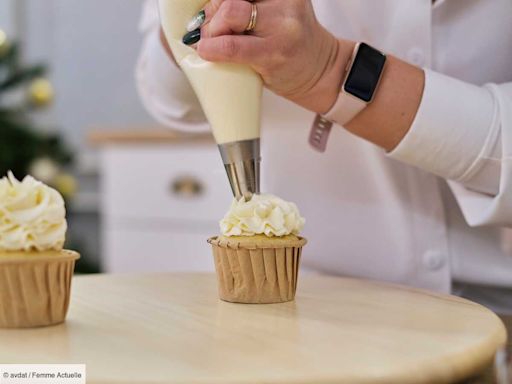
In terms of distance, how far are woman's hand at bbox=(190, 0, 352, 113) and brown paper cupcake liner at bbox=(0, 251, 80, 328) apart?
246 mm

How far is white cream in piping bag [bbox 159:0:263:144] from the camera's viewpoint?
0.71 metres

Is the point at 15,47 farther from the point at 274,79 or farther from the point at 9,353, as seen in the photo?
the point at 9,353

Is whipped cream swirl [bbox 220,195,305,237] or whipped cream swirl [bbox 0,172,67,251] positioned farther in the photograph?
whipped cream swirl [bbox 220,195,305,237]

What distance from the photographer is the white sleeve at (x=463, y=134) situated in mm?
776

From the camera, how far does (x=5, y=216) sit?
2.03ft

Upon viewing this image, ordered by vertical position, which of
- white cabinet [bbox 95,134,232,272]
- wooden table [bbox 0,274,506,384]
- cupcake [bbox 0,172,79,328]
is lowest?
white cabinet [bbox 95,134,232,272]

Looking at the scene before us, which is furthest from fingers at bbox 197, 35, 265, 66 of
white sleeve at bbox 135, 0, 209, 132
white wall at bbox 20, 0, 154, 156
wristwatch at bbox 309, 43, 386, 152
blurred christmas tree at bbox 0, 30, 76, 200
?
white wall at bbox 20, 0, 154, 156

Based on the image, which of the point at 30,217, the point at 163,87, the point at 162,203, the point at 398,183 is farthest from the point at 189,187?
the point at 30,217

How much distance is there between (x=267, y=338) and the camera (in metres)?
0.56

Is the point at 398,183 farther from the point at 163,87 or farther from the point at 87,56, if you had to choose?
the point at 87,56

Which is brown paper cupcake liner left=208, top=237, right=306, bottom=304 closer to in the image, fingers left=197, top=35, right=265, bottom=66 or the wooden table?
the wooden table

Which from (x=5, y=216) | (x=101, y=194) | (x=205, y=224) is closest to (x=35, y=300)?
(x=5, y=216)

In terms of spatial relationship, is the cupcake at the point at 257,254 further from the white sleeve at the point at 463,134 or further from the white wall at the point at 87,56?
the white wall at the point at 87,56

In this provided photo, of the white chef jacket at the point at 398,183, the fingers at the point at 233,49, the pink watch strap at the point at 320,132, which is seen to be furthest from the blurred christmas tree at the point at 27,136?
the fingers at the point at 233,49
